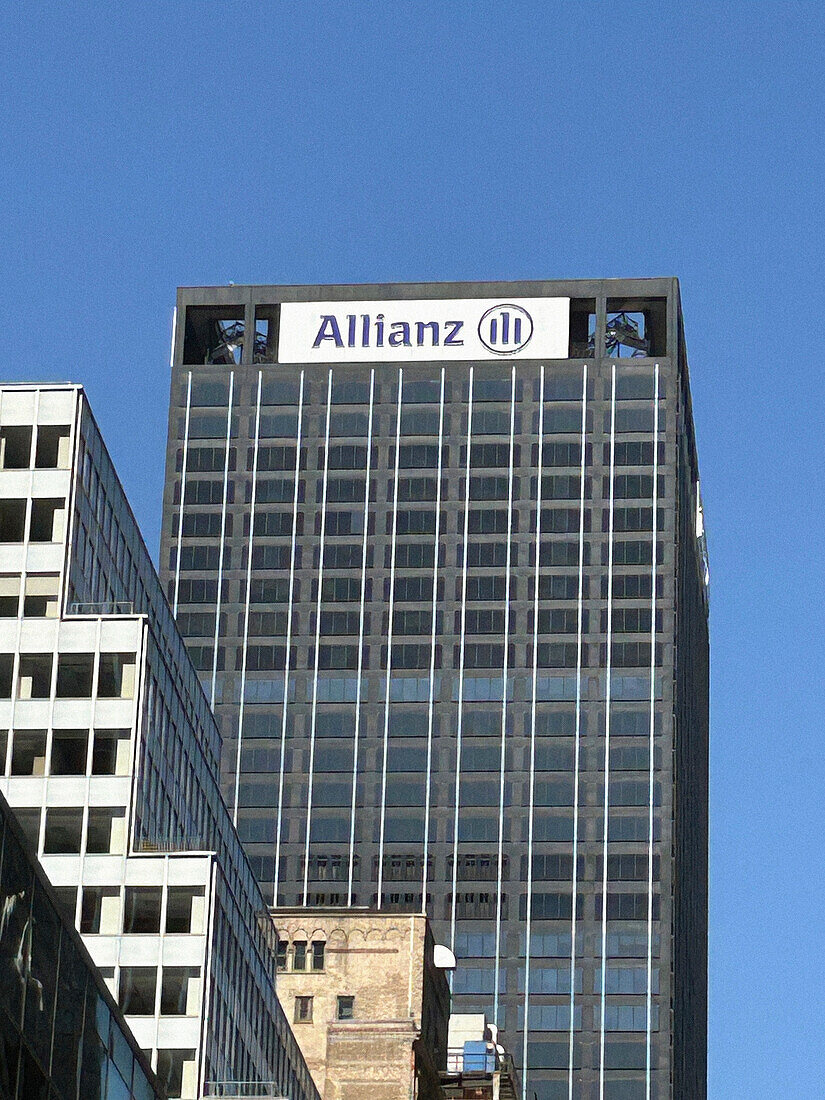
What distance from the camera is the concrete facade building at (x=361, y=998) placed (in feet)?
473

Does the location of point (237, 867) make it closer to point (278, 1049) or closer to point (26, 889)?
point (278, 1049)

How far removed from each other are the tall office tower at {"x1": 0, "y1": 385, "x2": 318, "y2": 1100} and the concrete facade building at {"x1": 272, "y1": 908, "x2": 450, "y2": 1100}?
96.0ft

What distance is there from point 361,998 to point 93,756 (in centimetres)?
4113

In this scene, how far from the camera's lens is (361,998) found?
5856 inches

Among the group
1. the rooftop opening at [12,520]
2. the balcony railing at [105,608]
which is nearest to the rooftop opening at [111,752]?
Result: the balcony railing at [105,608]

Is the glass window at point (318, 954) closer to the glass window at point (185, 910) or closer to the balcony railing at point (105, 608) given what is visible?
the balcony railing at point (105, 608)

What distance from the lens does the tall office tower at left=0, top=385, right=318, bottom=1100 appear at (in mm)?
110938

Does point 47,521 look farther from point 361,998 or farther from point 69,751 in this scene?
point 361,998

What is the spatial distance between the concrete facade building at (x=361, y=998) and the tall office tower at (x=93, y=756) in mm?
29257

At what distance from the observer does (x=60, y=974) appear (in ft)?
196

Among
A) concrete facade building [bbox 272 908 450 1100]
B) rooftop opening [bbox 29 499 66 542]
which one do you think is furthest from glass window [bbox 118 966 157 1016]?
concrete facade building [bbox 272 908 450 1100]

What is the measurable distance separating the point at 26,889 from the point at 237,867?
70654 millimetres

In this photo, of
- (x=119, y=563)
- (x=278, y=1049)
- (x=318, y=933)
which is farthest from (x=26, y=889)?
(x=318, y=933)

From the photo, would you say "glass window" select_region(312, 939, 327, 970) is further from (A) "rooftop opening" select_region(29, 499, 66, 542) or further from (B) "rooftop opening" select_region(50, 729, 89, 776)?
(A) "rooftop opening" select_region(29, 499, 66, 542)
